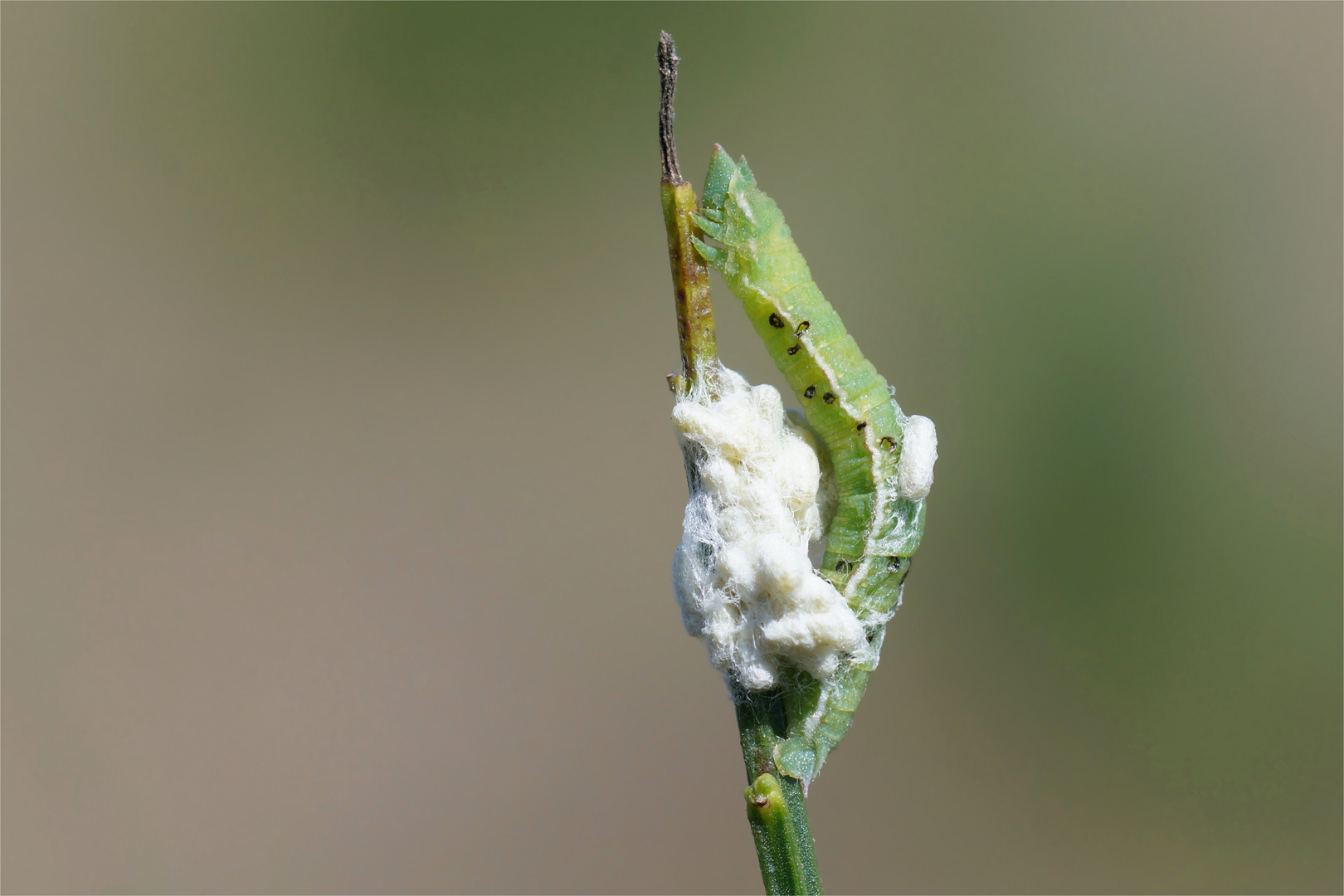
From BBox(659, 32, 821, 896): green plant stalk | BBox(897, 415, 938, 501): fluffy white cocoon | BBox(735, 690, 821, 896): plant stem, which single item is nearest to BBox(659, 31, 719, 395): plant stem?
BBox(659, 32, 821, 896): green plant stalk

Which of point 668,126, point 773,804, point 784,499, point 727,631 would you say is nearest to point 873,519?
point 784,499

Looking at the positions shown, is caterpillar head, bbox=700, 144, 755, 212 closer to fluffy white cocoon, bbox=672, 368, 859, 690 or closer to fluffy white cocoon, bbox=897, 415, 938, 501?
fluffy white cocoon, bbox=672, 368, 859, 690

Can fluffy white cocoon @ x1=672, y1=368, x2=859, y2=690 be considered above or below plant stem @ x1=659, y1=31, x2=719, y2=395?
below

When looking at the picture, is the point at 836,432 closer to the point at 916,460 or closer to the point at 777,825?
the point at 916,460

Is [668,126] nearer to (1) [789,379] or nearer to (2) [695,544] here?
(1) [789,379]

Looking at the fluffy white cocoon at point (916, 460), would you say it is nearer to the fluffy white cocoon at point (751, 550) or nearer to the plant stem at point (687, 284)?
the fluffy white cocoon at point (751, 550)

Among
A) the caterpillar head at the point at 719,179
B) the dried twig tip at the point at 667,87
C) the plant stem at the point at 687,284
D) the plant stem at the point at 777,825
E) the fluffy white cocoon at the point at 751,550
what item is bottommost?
the plant stem at the point at 777,825

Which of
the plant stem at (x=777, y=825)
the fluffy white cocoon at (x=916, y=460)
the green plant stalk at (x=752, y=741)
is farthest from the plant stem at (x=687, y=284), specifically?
the plant stem at (x=777, y=825)
